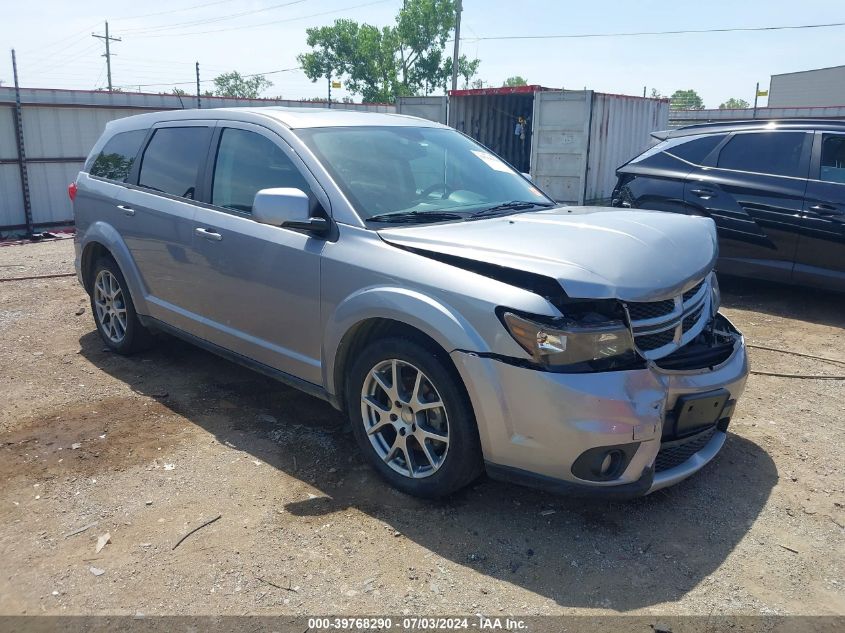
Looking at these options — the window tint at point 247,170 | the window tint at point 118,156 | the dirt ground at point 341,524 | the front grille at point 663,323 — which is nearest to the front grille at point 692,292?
the front grille at point 663,323

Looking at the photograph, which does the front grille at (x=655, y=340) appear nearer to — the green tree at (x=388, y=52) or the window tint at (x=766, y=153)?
the window tint at (x=766, y=153)

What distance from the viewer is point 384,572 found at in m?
2.94

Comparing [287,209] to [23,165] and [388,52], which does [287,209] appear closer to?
[23,165]

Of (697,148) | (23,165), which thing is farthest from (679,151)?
(23,165)

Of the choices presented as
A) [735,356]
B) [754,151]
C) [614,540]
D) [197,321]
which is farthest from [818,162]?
[197,321]

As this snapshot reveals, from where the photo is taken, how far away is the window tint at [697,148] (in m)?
7.45

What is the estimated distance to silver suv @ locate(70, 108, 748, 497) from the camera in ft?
9.67

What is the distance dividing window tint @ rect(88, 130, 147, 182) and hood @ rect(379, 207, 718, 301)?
2842 mm

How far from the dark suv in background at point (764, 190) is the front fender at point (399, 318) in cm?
498

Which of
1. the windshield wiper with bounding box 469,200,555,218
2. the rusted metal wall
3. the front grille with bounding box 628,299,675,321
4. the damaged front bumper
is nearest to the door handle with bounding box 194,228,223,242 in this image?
the windshield wiper with bounding box 469,200,555,218

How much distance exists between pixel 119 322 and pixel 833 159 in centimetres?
652

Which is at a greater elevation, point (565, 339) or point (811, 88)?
point (811, 88)

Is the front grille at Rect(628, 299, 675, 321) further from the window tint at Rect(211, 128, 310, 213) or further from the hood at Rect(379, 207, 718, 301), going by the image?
the window tint at Rect(211, 128, 310, 213)

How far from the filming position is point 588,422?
113 inches
